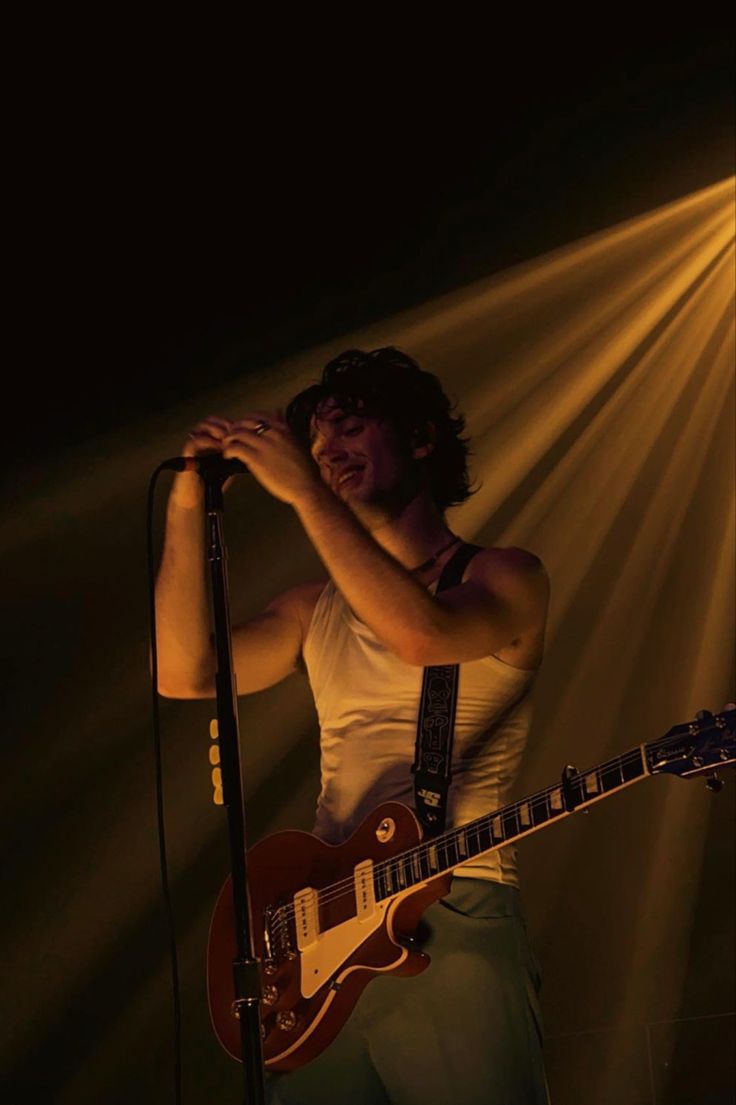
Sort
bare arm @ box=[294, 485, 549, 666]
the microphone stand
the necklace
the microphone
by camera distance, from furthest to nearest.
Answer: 1. the necklace
2. bare arm @ box=[294, 485, 549, 666]
3. the microphone
4. the microphone stand

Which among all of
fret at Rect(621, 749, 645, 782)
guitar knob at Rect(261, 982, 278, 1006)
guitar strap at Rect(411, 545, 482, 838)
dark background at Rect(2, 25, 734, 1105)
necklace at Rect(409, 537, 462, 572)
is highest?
dark background at Rect(2, 25, 734, 1105)

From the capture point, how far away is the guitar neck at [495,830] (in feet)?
5.26

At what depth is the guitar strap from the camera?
1.77 metres

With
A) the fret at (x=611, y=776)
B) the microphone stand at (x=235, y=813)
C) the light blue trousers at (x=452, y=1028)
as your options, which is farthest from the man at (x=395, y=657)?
the fret at (x=611, y=776)

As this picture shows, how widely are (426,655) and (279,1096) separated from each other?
62 cm

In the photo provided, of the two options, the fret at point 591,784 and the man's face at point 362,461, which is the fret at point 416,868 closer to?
the fret at point 591,784

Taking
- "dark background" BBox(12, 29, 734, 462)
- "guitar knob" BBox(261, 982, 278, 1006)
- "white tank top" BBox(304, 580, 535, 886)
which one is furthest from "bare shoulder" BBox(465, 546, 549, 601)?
"dark background" BBox(12, 29, 734, 462)

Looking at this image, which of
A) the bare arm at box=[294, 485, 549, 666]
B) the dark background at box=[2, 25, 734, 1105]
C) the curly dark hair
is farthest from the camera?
the dark background at box=[2, 25, 734, 1105]

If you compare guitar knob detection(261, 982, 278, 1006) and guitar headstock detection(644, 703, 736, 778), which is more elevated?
guitar headstock detection(644, 703, 736, 778)

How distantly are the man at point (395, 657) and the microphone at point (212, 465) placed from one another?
0.05ft

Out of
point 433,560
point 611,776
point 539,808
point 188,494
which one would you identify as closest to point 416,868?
point 539,808

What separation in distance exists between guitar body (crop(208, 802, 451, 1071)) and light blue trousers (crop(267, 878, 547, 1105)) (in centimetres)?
3

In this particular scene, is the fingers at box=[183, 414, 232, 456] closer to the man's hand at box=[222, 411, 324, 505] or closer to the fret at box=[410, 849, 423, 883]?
the man's hand at box=[222, 411, 324, 505]

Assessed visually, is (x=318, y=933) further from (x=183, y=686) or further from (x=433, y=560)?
(x=433, y=560)
